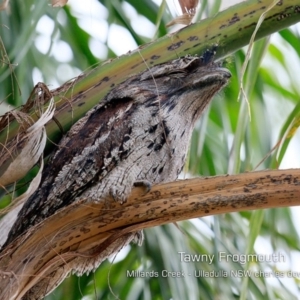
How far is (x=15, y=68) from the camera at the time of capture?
190 centimetres

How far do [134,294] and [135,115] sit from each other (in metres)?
0.60

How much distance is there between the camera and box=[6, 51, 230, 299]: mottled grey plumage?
1799mm

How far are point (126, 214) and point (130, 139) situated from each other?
36 cm

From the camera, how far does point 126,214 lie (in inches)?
59.8

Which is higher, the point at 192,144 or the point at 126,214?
the point at 192,144

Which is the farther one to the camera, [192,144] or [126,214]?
[192,144]

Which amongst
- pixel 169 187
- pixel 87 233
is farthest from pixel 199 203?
pixel 87 233

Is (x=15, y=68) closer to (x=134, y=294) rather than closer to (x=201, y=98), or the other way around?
(x=201, y=98)

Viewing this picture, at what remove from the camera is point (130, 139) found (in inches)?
72.0

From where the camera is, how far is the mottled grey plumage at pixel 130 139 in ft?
5.90

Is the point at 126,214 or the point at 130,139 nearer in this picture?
the point at 126,214

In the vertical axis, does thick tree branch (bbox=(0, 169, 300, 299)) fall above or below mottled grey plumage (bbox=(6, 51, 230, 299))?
below

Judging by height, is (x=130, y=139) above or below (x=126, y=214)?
above

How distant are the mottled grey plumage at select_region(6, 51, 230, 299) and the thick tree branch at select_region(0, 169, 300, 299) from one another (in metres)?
0.18
